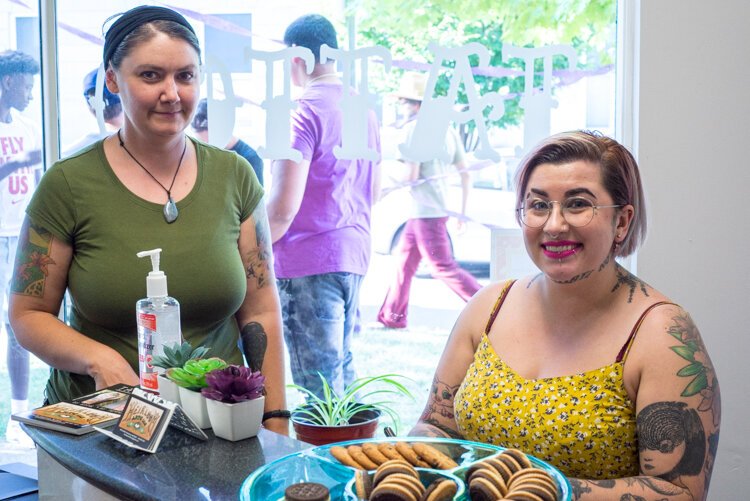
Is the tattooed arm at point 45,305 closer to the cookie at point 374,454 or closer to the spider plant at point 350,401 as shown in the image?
the cookie at point 374,454

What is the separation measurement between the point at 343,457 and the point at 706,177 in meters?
2.02

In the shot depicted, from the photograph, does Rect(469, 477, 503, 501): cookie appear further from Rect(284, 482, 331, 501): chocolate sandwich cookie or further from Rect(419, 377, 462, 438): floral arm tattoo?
Rect(419, 377, 462, 438): floral arm tattoo

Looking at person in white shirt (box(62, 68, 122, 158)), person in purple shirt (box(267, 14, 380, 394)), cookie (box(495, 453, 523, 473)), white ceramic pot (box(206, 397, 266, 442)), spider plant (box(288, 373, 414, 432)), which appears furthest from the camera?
person in white shirt (box(62, 68, 122, 158))

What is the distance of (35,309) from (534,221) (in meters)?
1.14

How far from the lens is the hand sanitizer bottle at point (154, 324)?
1604 millimetres

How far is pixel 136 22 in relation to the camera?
184 cm

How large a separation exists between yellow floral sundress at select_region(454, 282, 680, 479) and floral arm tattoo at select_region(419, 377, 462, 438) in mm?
119

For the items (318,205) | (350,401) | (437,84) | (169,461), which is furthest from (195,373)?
(437,84)

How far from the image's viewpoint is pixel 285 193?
324cm

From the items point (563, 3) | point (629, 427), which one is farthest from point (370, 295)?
point (629, 427)

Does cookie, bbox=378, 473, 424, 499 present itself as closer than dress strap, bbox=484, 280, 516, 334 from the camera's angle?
Yes

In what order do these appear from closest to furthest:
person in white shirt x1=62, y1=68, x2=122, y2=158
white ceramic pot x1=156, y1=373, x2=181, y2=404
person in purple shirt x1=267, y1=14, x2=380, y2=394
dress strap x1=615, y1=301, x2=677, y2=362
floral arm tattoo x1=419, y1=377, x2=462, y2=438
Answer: white ceramic pot x1=156, y1=373, x2=181, y2=404 < dress strap x1=615, y1=301, x2=677, y2=362 < floral arm tattoo x1=419, y1=377, x2=462, y2=438 < person in purple shirt x1=267, y1=14, x2=380, y2=394 < person in white shirt x1=62, y1=68, x2=122, y2=158

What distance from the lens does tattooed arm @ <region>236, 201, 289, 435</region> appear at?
199 centimetres

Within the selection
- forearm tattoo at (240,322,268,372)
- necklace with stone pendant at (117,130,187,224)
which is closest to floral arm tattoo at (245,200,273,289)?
forearm tattoo at (240,322,268,372)
